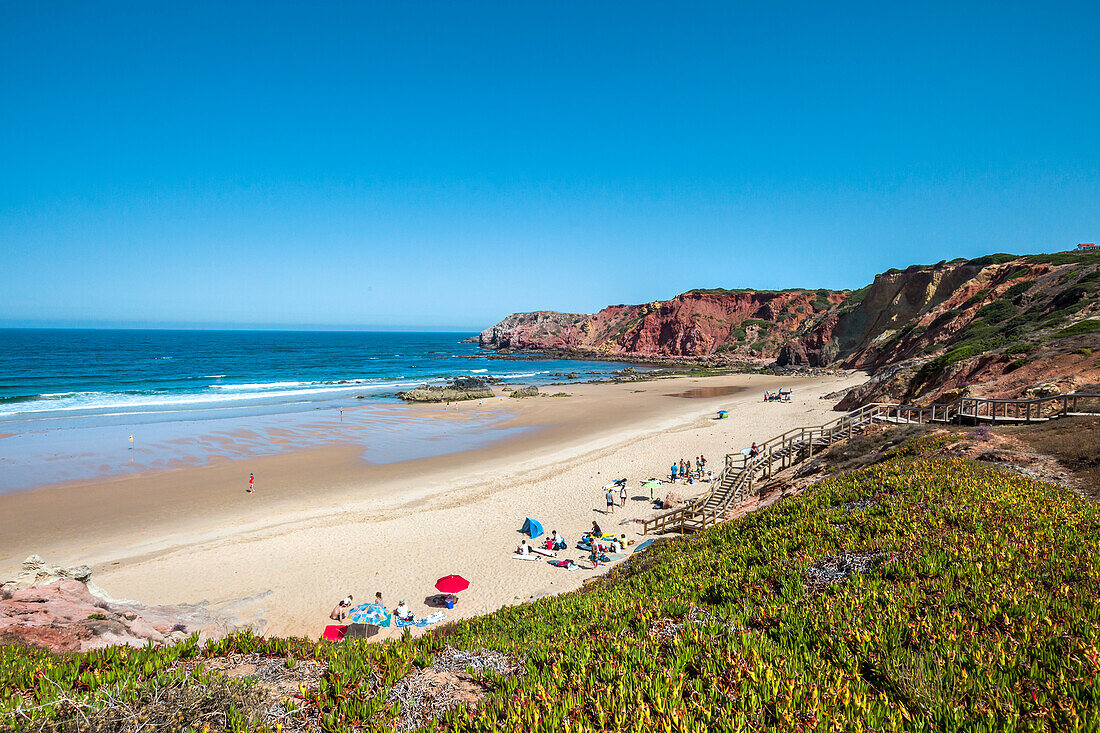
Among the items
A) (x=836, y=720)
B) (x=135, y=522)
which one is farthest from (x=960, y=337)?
(x=135, y=522)

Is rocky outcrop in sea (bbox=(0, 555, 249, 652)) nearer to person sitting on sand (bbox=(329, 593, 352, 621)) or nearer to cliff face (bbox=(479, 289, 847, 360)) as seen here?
person sitting on sand (bbox=(329, 593, 352, 621))

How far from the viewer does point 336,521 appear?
17672 mm

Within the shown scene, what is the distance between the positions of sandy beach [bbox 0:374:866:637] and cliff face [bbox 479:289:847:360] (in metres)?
61.1

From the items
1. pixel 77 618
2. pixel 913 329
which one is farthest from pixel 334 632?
pixel 913 329

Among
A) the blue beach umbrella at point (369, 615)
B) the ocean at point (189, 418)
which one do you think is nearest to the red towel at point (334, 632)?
the blue beach umbrella at point (369, 615)

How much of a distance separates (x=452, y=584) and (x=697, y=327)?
89.4 metres

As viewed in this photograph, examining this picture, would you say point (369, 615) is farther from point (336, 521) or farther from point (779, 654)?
point (779, 654)

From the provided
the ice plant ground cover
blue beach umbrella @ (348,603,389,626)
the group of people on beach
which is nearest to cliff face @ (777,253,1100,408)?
the group of people on beach

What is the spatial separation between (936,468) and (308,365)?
84.4 m

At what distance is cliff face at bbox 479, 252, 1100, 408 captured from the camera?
20.1m

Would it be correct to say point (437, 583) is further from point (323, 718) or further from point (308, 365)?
point (308, 365)

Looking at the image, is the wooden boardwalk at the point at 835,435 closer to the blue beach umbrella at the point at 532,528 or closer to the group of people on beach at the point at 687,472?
the group of people on beach at the point at 687,472

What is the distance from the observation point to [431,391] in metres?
50.8

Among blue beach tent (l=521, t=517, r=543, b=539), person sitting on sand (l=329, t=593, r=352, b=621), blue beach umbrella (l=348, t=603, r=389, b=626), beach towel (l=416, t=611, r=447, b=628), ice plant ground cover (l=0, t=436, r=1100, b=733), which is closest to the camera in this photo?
ice plant ground cover (l=0, t=436, r=1100, b=733)
